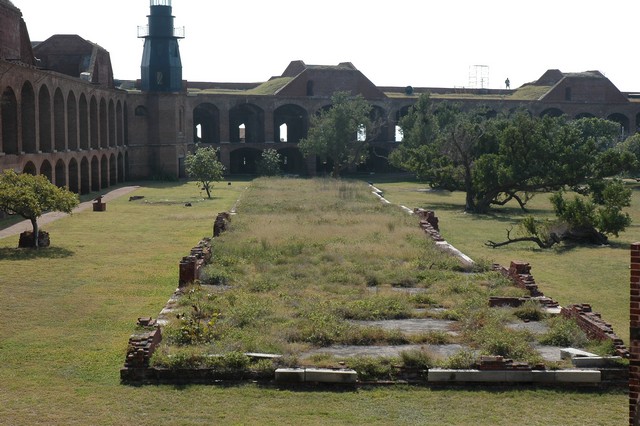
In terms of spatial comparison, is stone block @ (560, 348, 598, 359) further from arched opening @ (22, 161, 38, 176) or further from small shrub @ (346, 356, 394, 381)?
arched opening @ (22, 161, 38, 176)

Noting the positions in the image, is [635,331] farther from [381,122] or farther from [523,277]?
[381,122]

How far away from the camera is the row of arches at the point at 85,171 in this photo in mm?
33688

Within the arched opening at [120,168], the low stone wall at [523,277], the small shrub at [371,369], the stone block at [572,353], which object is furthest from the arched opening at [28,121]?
the stone block at [572,353]

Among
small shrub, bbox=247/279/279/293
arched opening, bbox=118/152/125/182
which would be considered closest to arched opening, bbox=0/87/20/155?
small shrub, bbox=247/279/279/293

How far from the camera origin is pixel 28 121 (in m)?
31.7

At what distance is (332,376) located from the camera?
9500 millimetres

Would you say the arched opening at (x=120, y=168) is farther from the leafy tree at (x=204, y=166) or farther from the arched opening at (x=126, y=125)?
the leafy tree at (x=204, y=166)

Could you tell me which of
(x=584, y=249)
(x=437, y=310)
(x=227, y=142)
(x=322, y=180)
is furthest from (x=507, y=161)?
(x=227, y=142)

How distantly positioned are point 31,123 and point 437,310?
22.6 m

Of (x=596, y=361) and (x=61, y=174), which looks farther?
(x=61, y=174)

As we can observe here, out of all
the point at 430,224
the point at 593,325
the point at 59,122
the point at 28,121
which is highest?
the point at 59,122

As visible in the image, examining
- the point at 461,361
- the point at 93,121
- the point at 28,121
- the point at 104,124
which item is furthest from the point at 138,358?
the point at 104,124

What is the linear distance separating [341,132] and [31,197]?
31537 mm

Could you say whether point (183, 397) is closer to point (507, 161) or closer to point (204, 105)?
point (507, 161)
